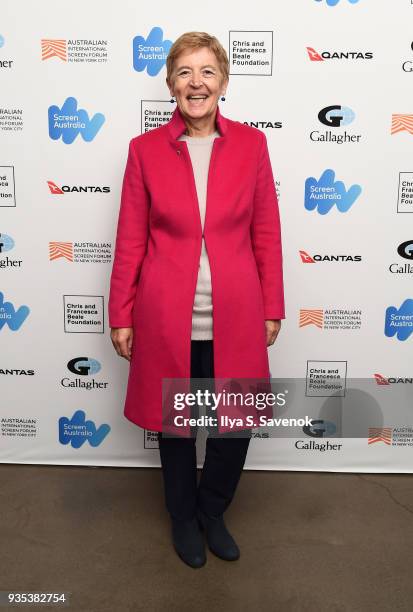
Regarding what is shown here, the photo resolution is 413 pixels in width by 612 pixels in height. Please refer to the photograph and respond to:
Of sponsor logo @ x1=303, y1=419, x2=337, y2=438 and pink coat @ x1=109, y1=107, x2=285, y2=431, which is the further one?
sponsor logo @ x1=303, y1=419, x2=337, y2=438

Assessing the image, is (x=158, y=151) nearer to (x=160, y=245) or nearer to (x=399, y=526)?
(x=160, y=245)

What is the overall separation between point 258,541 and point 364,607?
400 millimetres

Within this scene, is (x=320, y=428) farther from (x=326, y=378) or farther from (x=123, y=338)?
(x=123, y=338)

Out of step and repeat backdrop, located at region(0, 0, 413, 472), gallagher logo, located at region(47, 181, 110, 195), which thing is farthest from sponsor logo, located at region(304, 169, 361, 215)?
gallagher logo, located at region(47, 181, 110, 195)

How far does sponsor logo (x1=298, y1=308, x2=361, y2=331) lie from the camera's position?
2330mm

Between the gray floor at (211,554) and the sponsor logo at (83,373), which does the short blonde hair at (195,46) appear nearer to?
the sponsor logo at (83,373)

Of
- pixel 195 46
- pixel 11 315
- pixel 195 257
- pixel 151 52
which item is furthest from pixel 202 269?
pixel 11 315

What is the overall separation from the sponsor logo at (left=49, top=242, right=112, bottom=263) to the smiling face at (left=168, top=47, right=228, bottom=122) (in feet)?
2.51

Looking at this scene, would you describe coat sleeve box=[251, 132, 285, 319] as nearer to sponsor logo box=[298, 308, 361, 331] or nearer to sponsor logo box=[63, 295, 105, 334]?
sponsor logo box=[298, 308, 361, 331]

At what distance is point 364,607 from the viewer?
1661mm

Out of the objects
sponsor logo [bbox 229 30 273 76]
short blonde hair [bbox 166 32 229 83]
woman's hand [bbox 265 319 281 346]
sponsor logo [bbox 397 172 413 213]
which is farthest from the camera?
sponsor logo [bbox 397 172 413 213]

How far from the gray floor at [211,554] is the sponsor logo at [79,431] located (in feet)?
0.36

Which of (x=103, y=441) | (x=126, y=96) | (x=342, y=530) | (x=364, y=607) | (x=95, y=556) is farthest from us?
(x=103, y=441)

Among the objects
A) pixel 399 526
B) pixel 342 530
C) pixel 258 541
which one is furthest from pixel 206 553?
pixel 399 526
